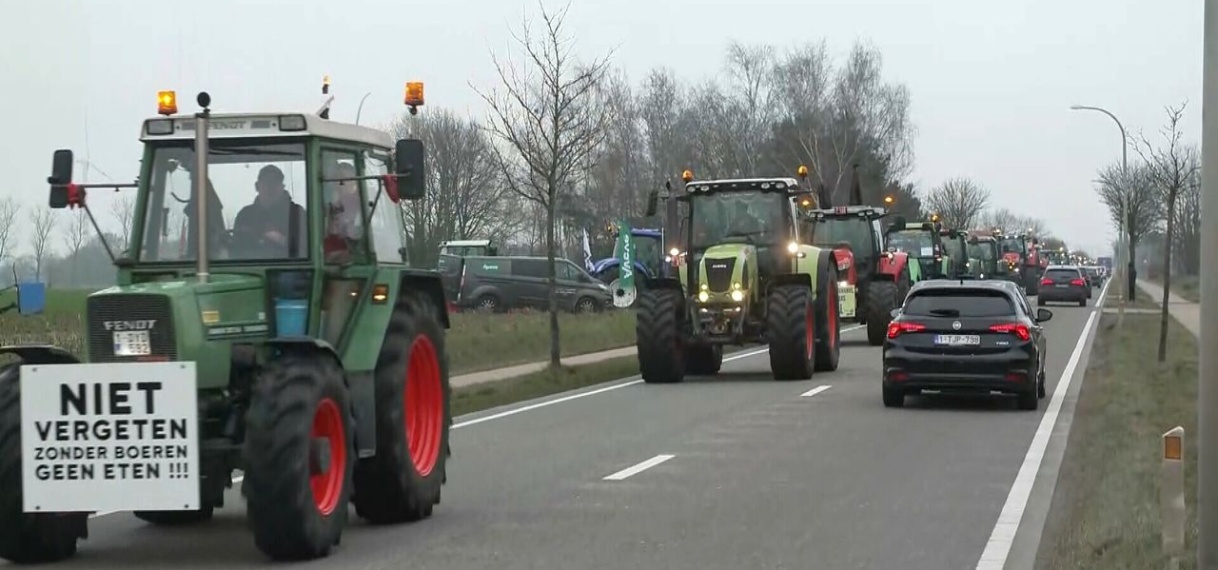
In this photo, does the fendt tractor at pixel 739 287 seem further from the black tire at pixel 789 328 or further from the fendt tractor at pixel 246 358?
the fendt tractor at pixel 246 358

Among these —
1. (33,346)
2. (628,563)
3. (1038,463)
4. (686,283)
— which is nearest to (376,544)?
(628,563)

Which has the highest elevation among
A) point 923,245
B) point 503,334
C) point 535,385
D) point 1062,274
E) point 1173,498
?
point 923,245

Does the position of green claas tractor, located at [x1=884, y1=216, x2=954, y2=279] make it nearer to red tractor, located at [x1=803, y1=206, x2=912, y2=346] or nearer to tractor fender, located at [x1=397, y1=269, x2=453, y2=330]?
red tractor, located at [x1=803, y1=206, x2=912, y2=346]

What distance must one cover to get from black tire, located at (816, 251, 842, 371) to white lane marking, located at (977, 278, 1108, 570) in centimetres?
411

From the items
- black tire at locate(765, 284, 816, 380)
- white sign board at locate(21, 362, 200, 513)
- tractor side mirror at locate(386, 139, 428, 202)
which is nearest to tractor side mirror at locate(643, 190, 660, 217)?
black tire at locate(765, 284, 816, 380)

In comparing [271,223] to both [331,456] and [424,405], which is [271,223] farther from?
[424,405]

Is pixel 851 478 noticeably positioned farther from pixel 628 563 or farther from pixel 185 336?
pixel 185 336

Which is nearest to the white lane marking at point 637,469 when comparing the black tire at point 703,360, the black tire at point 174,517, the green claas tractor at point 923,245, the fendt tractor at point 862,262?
the black tire at point 174,517

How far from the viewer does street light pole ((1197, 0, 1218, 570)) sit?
8250 mm

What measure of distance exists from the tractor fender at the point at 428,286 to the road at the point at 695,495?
4.64ft

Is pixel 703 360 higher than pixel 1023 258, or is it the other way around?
pixel 1023 258

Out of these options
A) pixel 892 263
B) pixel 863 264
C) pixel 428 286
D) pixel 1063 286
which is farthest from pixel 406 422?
pixel 1063 286

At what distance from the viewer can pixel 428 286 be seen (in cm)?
1164

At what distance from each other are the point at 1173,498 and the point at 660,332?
48.6 ft
